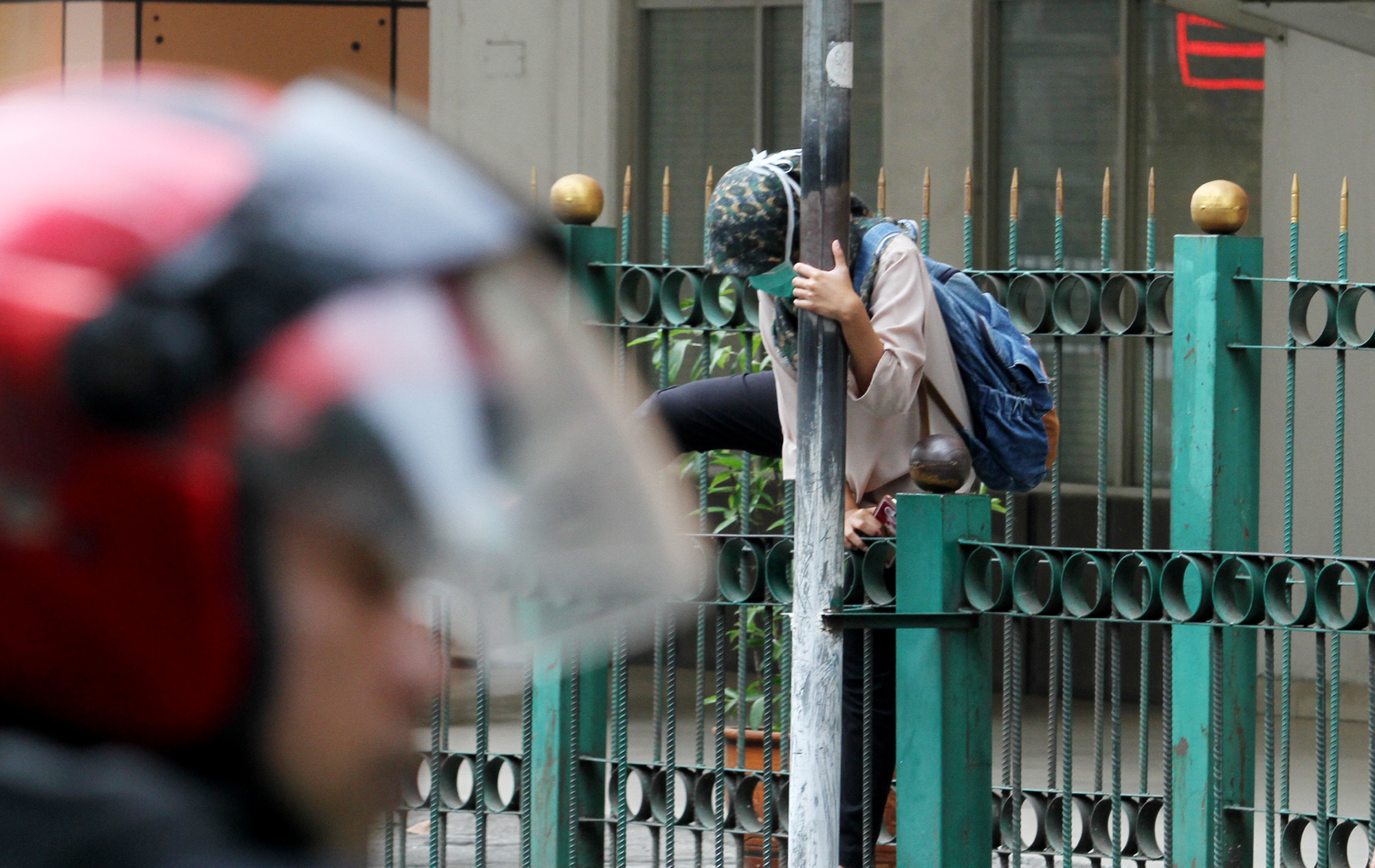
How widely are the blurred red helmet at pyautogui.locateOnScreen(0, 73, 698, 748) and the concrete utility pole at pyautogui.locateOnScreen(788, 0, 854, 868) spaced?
8.44 feet

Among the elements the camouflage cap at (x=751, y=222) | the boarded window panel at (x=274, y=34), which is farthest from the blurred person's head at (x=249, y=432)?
the boarded window panel at (x=274, y=34)

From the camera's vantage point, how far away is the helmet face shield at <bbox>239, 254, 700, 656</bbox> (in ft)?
2.06

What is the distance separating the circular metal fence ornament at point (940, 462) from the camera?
3375 mm

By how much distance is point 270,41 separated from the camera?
10195 mm

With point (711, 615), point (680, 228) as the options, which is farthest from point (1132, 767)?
point (680, 228)

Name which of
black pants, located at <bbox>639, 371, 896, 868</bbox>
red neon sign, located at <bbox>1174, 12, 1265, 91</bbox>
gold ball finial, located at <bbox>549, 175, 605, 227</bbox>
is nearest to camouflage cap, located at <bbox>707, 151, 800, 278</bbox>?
black pants, located at <bbox>639, 371, 896, 868</bbox>

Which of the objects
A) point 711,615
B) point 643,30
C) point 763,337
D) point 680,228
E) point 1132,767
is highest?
point 643,30

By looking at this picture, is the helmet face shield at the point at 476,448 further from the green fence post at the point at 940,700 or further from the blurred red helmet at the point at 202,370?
the green fence post at the point at 940,700

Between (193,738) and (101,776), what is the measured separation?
1.3 inches

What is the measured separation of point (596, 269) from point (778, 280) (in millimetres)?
908

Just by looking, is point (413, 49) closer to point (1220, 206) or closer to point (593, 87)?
point (593, 87)

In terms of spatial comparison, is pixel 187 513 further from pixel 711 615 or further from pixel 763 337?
pixel 711 615

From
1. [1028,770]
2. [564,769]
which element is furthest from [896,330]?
[1028,770]

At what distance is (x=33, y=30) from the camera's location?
10391mm
